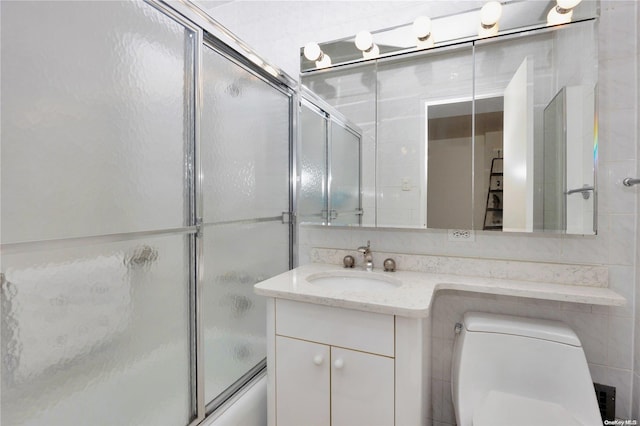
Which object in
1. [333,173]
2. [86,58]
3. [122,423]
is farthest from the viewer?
[333,173]

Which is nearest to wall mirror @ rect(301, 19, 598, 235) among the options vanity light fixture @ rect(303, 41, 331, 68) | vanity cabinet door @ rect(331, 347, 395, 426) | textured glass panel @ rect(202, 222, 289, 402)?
vanity light fixture @ rect(303, 41, 331, 68)

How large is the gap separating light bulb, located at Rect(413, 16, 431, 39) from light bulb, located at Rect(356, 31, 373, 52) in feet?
0.73

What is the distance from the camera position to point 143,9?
942mm

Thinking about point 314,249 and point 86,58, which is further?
point 314,249

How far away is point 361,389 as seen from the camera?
107cm

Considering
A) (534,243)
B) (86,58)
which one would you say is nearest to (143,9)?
(86,58)

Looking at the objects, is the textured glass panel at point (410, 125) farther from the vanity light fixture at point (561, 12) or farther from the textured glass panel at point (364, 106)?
the vanity light fixture at point (561, 12)

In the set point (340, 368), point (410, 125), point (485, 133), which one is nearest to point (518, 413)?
point (340, 368)

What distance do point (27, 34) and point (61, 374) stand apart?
823mm

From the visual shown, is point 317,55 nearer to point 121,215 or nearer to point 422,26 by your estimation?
point 422,26

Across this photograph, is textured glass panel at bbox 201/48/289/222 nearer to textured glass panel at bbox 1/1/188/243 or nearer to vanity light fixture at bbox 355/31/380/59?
textured glass panel at bbox 1/1/188/243

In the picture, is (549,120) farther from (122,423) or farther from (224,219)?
(122,423)

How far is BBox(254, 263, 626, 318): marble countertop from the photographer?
102 cm

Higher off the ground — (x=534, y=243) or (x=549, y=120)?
(x=549, y=120)
